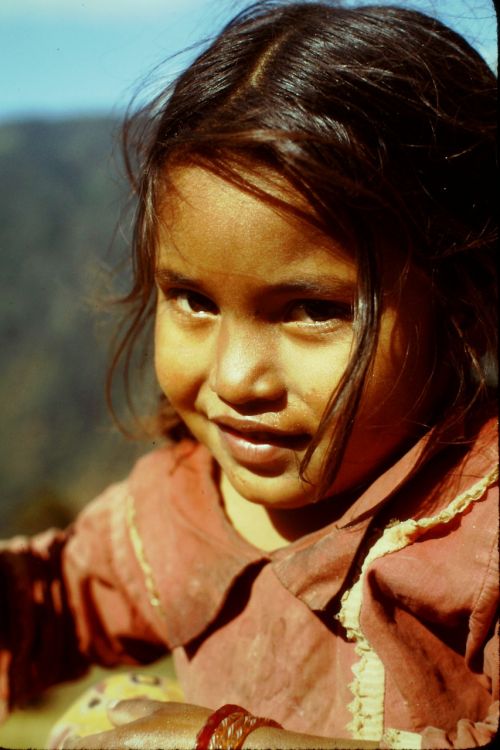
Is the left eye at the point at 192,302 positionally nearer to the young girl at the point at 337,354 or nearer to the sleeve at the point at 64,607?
the young girl at the point at 337,354

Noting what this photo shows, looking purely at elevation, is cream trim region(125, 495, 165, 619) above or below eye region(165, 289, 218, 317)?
below

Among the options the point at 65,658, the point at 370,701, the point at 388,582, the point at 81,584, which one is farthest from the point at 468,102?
the point at 65,658

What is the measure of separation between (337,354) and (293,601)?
1.30ft

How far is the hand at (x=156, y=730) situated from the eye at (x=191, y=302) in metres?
0.53

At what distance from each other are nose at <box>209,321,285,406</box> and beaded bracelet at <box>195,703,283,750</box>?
1.28ft

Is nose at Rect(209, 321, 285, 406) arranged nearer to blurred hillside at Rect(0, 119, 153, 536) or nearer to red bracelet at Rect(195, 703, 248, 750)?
red bracelet at Rect(195, 703, 248, 750)

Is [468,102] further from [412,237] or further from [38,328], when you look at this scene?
[38,328]

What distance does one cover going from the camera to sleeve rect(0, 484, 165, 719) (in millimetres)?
1502

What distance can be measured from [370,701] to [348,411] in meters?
0.38

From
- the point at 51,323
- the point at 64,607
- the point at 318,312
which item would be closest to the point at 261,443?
the point at 318,312

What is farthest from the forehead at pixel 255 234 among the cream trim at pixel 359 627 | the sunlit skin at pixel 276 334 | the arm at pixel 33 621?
the arm at pixel 33 621

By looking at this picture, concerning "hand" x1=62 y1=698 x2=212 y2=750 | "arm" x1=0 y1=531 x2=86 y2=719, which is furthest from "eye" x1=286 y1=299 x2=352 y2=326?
"arm" x1=0 y1=531 x2=86 y2=719

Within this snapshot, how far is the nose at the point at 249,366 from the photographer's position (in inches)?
40.7

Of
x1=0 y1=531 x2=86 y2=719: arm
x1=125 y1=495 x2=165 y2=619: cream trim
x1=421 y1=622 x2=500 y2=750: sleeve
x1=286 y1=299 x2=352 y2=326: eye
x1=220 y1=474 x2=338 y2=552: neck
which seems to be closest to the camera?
x1=421 y1=622 x2=500 y2=750: sleeve
